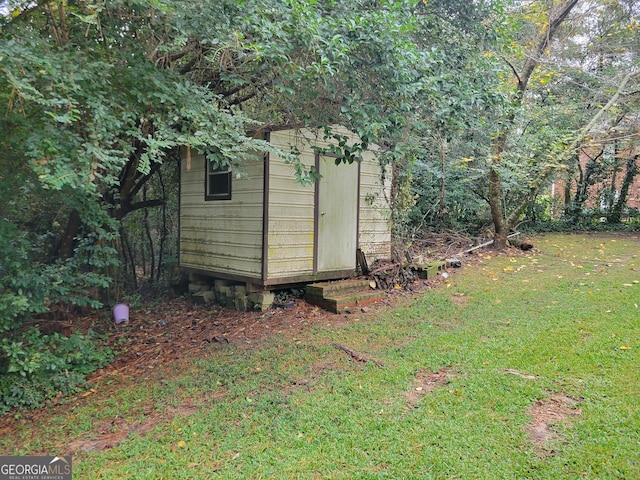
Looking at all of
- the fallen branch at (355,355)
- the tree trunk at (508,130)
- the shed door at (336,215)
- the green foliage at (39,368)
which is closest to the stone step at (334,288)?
the shed door at (336,215)

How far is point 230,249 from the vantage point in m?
6.14

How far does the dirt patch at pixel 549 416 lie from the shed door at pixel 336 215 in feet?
11.9

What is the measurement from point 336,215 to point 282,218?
0.98 m

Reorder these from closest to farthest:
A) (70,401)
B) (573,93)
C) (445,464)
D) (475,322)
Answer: (445,464)
(70,401)
(475,322)
(573,93)

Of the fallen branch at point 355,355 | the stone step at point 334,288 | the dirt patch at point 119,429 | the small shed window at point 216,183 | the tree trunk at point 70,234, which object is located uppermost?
the small shed window at point 216,183

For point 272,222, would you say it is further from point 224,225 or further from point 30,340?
point 30,340

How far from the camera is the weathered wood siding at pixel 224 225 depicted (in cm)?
570

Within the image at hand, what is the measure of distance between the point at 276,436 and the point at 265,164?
11.9ft

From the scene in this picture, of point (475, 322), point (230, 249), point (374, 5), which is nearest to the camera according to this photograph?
point (374, 5)

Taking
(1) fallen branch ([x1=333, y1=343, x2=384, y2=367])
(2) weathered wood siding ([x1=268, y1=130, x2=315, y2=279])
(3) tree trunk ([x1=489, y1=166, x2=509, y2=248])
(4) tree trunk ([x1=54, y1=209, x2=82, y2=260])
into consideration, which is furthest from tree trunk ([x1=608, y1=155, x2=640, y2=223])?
(4) tree trunk ([x1=54, y1=209, x2=82, y2=260])

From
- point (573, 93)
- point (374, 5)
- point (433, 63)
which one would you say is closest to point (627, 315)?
point (433, 63)

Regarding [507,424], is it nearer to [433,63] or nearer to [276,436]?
[276,436]

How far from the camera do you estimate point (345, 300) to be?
5.73 metres

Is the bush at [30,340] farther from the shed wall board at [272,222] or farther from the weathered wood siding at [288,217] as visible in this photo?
the weathered wood siding at [288,217]
